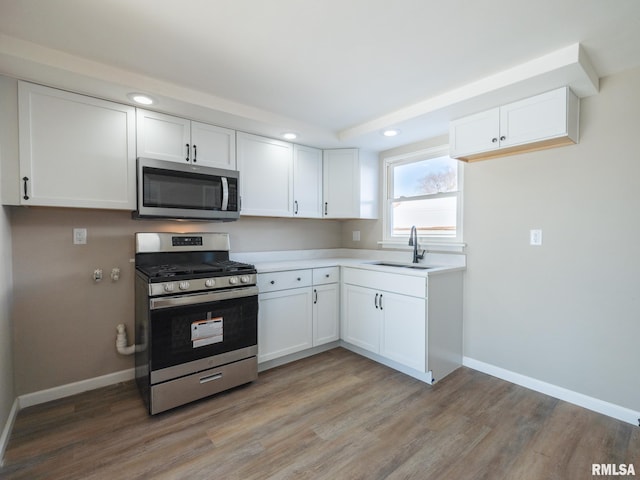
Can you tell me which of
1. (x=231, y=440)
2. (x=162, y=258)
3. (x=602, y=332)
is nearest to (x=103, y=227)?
(x=162, y=258)

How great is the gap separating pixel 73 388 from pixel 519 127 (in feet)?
12.4

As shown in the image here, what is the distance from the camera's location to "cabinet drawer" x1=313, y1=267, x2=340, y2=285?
304 centimetres

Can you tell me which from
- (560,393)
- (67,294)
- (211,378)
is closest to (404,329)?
(560,393)

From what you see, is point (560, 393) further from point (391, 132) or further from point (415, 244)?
point (391, 132)

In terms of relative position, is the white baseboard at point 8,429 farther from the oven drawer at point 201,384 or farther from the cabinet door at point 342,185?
the cabinet door at point 342,185

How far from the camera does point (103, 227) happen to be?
95.3 inches

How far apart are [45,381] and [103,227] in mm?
1171

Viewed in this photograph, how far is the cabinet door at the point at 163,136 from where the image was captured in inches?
92.4

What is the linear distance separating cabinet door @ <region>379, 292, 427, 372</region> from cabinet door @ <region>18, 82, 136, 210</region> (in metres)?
2.24

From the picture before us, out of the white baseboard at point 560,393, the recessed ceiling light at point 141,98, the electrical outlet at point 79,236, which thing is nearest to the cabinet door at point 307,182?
the recessed ceiling light at point 141,98

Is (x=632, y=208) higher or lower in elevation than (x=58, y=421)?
higher

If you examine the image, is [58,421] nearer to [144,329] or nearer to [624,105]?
[144,329]

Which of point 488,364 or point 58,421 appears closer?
point 58,421

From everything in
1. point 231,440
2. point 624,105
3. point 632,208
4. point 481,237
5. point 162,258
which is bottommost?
point 231,440
